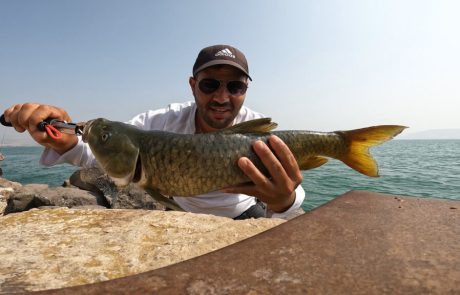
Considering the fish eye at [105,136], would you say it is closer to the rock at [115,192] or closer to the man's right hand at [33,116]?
the man's right hand at [33,116]

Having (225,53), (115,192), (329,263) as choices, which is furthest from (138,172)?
(115,192)

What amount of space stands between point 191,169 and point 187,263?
58.7 inches

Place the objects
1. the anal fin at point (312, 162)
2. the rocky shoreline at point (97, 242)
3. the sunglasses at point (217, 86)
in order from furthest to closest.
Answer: the sunglasses at point (217, 86) < the anal fin at point (312, 162) < the rocky shoreline at point (97, 242)

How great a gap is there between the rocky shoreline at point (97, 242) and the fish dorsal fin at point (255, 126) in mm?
860

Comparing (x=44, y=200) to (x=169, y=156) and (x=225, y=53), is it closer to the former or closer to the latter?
(x=225, y=53)

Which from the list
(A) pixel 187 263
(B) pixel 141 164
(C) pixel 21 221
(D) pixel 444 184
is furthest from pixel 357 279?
(D) pixel 444 184

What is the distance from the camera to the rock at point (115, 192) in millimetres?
9859

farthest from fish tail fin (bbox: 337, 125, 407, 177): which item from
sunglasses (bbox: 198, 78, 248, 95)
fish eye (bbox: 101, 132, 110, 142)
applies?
fish eye (bbox: 101, 132, 110, 142)

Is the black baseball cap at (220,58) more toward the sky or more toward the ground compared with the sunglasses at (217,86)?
more toward the sky

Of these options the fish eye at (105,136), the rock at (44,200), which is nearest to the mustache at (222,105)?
the fish eye at (105,136)

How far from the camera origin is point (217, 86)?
4.40m

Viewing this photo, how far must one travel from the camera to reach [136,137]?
255 cm

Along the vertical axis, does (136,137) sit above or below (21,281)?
above

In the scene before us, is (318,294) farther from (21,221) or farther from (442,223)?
(21,221)
